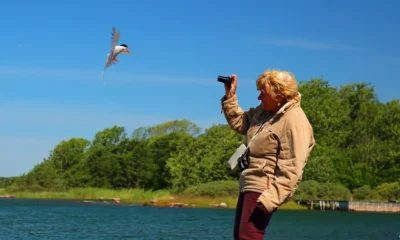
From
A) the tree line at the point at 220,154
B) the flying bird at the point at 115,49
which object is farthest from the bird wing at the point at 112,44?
the tree line at the point at 220,154

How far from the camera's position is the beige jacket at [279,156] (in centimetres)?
444

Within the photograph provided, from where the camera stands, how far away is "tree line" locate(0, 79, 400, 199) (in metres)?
72.1

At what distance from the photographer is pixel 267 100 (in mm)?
4707

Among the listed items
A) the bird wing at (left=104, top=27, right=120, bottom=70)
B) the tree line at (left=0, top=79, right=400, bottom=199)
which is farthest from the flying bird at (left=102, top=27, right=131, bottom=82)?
the tree line at (left=0, top=79, right=400, bottom=199)

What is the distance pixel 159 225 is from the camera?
3844 cm

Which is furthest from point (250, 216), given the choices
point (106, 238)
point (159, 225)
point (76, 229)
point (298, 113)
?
point (159, 225)

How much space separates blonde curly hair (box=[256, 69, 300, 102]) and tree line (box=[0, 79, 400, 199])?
60.7 metres

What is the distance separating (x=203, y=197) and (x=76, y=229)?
1373 inches

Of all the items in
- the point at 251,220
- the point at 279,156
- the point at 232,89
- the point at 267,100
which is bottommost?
the point at 251,220

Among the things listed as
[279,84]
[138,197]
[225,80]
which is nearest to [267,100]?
[279,84]

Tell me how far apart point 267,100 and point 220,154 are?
223 ft

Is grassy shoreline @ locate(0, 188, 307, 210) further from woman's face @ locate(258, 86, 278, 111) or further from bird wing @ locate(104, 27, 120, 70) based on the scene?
woman's face @ locate(258, 86, 278, 111)

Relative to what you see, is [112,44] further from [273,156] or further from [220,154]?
[220,154]

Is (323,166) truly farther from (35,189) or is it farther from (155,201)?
(35,189)
